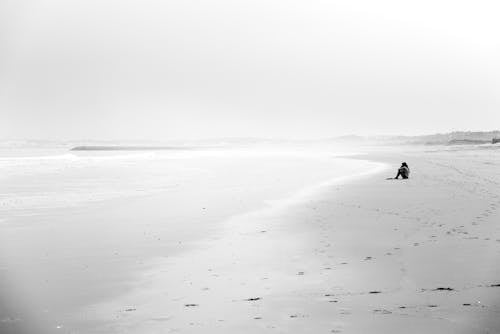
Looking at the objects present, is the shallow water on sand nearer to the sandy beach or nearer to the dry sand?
the sandy beach

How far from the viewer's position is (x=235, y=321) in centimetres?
594

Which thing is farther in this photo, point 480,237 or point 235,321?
point 480,237

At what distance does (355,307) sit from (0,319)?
4185 mm

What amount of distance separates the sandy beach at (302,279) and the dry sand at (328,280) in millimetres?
18

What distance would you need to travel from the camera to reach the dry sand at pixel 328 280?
586 cm

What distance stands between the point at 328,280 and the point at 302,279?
38 centimetres

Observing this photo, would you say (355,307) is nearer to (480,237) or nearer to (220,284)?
(220,284)

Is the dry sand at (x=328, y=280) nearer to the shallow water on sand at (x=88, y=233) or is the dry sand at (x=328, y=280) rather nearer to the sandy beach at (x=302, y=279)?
the sandy beach at (x=302, y=279)

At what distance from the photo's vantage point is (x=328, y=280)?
7715mm

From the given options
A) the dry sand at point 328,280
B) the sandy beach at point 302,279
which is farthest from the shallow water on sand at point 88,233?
the dry sand at point 328,280

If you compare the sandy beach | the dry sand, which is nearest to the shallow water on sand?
the sandy beach

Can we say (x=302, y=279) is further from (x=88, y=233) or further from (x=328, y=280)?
(x=88, y=233)

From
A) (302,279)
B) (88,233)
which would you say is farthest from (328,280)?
(88,233)

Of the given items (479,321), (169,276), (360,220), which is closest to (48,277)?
(169,276)
